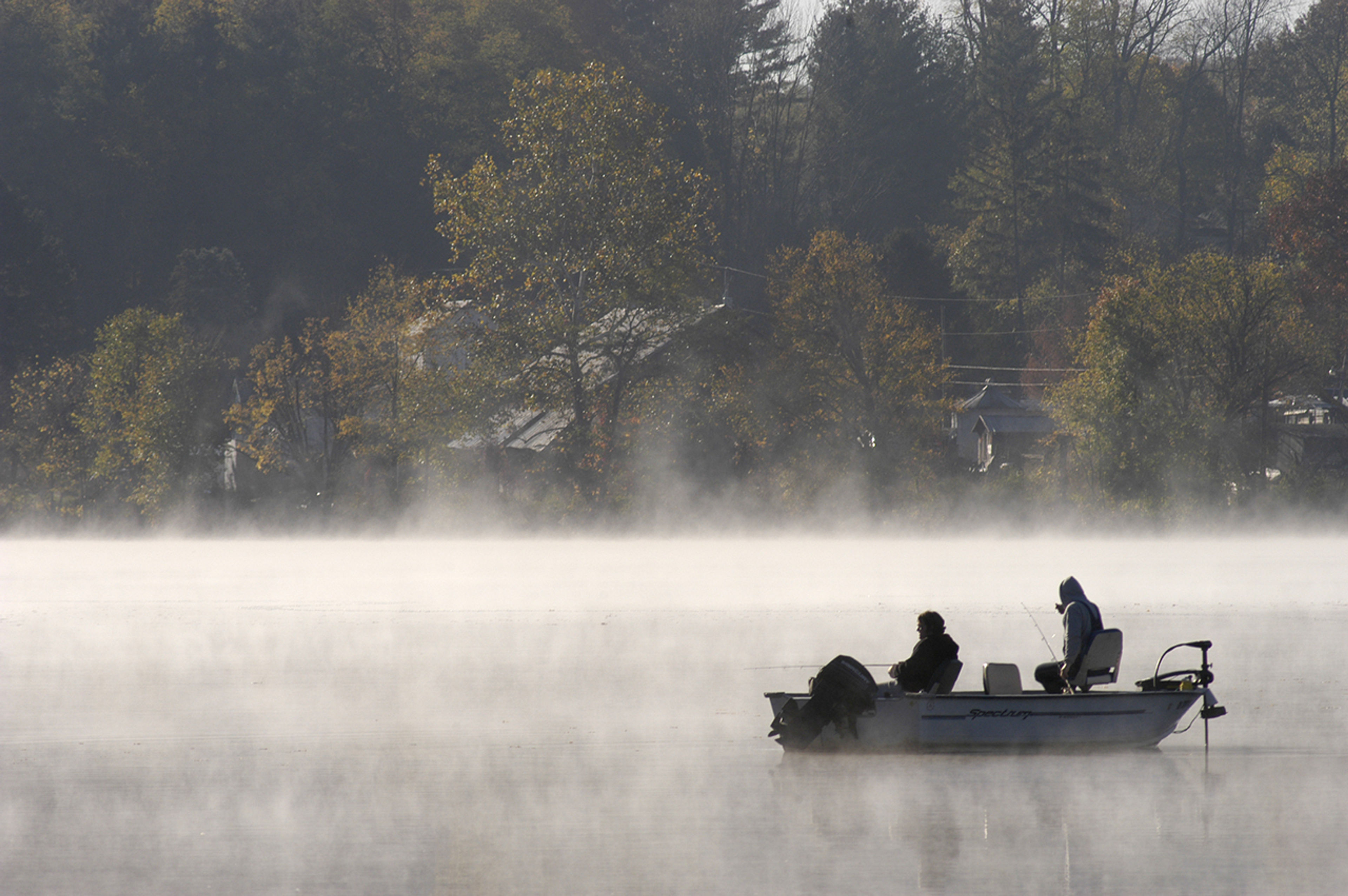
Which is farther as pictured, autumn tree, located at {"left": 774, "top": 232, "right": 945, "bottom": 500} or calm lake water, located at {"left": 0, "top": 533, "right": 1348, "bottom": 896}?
autumn tree, located at {"left": 774, "top": 232, "right": 945, "bottom": 500}

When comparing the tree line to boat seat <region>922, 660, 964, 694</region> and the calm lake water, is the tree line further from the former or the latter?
boat seat <region>922, 660, 964, 694</region>

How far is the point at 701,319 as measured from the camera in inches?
2399

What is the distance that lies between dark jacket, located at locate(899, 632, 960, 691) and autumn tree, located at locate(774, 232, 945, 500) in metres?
43.1

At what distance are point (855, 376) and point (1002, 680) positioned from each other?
44068 millimetres

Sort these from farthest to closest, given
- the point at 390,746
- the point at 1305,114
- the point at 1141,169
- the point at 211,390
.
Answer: the point at 1141,169
the point at 1305,114
the point at 211,390
the point at 390,746

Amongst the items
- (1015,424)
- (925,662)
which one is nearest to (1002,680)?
(925,662)

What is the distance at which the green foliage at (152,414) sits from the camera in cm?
6562

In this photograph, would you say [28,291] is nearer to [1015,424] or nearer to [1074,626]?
[1015,424]

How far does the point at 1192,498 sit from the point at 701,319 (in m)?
20.1

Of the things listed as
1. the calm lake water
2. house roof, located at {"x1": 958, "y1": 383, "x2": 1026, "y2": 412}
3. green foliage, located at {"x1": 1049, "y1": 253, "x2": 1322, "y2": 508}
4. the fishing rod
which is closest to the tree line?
green foliage, located at {"x1": 1049, "y1": 253, "x2": 1322, "y2": 508}

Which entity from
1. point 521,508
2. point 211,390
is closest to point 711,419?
point 521,508

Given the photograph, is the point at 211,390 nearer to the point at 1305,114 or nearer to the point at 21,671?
the point at 21,671

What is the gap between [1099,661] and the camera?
18.8 m

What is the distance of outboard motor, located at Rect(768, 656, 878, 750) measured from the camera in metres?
18.2
